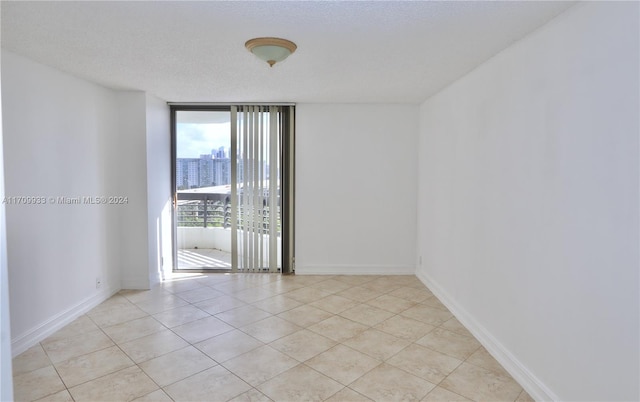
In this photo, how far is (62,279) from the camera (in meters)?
3.43

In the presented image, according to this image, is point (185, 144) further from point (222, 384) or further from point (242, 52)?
point (222, 384)

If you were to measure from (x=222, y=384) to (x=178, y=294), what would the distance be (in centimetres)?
205

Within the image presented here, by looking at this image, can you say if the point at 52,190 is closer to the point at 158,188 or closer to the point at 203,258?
the point at 158,188

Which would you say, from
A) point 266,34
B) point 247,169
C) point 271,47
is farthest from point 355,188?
point 266,34

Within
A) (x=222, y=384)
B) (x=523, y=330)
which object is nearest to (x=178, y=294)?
(x=222, y=384)

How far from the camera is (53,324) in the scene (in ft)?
10.7

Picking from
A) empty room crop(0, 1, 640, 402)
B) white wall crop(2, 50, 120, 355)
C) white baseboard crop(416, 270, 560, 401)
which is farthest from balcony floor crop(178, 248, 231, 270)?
white baseboard crop(416, 270, 560, 401)

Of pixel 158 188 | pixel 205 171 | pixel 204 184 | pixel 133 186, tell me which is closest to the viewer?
pixel 133 186

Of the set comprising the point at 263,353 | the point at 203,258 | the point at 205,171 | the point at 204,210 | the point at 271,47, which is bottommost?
the point at 263,353

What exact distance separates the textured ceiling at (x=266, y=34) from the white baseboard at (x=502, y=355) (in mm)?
2168

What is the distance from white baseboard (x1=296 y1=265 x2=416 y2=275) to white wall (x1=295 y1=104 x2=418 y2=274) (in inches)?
0.5

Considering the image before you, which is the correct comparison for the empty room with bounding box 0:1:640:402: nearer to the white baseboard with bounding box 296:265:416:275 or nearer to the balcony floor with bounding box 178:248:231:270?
the white baseboard with bounding box 296:265:416:275

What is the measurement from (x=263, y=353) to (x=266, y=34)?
229 cm

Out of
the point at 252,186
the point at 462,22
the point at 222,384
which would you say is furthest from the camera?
the point at 252,186
